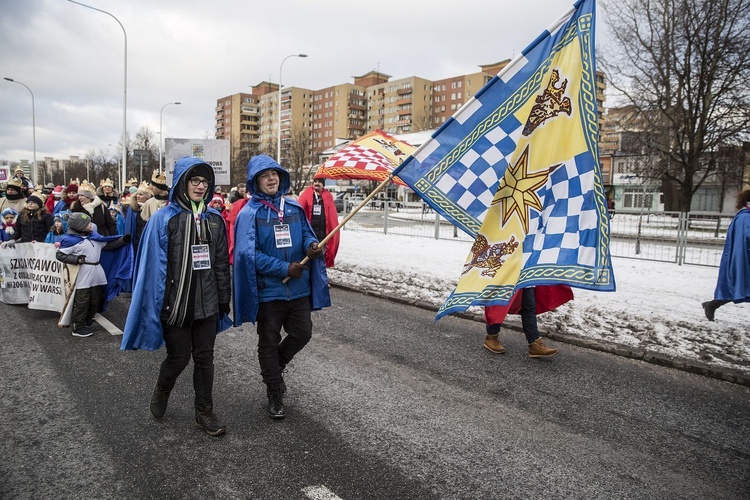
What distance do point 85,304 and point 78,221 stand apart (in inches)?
42.3

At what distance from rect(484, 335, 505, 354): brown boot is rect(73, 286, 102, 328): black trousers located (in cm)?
500

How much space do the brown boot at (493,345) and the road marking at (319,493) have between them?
3220 millimetres

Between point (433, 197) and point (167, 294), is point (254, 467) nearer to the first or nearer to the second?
point (167, 294)

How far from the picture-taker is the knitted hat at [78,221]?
6520 mm


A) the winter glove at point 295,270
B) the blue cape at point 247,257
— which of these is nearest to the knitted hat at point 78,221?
the blue cape at point 247,257

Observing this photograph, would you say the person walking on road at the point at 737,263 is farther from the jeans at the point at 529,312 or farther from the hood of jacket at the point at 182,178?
the hood of jacket at the point at 182,178

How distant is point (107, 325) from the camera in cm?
682

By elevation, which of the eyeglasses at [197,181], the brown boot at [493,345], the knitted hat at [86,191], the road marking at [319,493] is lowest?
the road marking at [319,493]

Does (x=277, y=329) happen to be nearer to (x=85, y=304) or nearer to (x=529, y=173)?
(x=529, y=173)

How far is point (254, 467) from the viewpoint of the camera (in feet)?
10.7

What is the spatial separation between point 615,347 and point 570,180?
109 inches

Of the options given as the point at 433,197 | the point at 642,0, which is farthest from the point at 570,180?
the point at 642,0

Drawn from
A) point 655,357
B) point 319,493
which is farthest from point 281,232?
point 655,357

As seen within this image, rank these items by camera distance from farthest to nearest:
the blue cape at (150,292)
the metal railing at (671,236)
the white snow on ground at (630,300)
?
the metal railing at (671,236) < the white snow on ground at (630,300) < the blue cape at (150,292)
